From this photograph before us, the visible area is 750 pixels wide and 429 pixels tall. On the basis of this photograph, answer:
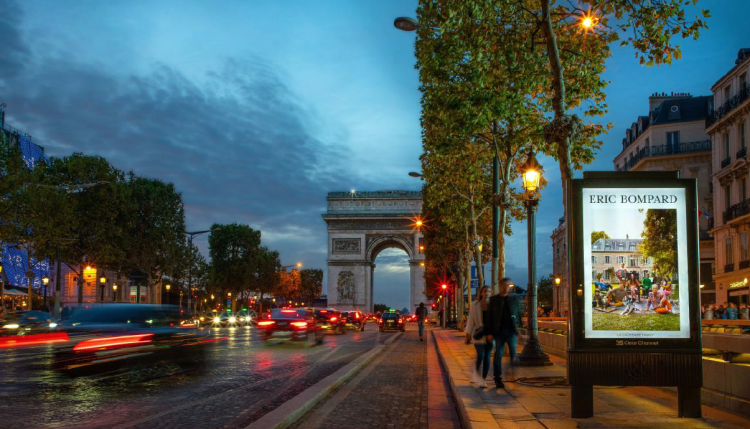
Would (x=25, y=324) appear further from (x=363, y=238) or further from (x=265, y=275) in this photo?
(x=265, y=275)

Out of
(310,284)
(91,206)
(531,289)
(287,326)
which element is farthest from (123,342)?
(310,284)

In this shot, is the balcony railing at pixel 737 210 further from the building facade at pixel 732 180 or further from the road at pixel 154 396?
the road at pixel 154 396

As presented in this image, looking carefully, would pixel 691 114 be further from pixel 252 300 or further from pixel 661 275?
pixel 252 300

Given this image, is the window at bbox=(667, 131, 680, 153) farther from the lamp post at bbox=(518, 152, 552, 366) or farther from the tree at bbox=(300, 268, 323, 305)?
the tree at bbox=(300, 268, 323, 305)

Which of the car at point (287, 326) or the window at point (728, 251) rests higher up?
the window at point (728, 251)

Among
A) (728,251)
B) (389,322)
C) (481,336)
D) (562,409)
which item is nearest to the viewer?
(562,409)

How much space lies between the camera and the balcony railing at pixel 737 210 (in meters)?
36.7

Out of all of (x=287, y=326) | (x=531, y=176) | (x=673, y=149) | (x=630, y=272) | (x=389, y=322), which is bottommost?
(x=389, y=322)

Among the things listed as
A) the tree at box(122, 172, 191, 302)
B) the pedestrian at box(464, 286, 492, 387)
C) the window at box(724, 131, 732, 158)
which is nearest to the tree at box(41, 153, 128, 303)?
the tree at box(122, 172, 191, 302)

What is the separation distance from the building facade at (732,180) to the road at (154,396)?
1156 inches

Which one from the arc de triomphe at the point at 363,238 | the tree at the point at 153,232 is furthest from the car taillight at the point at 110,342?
the arc de triomphe at the point at 363,238

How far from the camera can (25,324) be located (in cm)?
3353

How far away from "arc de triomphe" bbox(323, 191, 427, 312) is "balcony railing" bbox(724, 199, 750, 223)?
45.5 m

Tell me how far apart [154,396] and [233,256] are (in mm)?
80201
